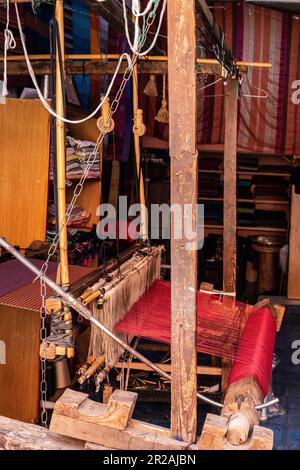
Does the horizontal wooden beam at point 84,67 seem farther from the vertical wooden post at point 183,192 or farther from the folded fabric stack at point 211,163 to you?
the folded fabric stack at point 211,163

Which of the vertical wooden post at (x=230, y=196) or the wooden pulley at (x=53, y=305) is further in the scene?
the vertical wooden post at (x=230, y=196)

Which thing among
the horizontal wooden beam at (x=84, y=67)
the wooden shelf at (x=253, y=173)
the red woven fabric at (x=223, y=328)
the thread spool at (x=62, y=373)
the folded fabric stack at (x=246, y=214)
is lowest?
the thread spool at (x=62, y=373)

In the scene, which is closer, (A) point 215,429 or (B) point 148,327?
(A) point 215,429

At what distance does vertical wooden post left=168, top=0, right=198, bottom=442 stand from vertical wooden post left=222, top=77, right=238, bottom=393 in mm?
2116

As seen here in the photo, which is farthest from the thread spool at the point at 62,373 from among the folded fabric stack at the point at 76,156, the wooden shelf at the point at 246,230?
the wooden shelf at the point at 246,230

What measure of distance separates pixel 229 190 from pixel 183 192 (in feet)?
7.73

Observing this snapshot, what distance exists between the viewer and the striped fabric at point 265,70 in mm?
6254

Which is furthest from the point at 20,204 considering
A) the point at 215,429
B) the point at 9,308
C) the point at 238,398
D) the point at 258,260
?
the point at 258,260

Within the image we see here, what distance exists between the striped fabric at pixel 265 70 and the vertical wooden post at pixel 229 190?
2.05 metres

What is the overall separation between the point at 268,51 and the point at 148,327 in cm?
408

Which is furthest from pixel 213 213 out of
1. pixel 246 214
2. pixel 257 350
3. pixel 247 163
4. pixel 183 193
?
pixel 183 193

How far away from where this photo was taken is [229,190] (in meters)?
4.43

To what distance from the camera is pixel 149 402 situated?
4.69 m

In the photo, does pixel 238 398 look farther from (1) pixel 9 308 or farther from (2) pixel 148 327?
(1) pixel 9 308
